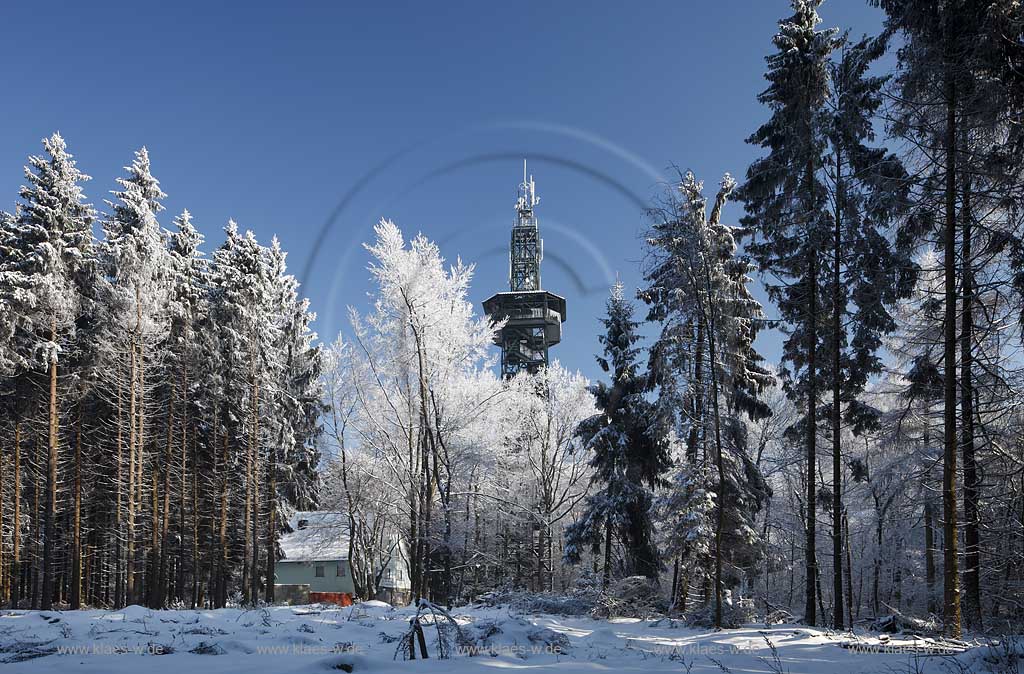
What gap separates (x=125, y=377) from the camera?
77.5 feet

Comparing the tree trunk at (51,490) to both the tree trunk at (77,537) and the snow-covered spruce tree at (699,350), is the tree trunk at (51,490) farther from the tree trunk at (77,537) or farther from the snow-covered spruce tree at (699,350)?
the snow-covered spruce tree at (699,350)

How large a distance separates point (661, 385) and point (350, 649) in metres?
12.8

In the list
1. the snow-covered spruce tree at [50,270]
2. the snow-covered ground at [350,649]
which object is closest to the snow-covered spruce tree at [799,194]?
the snow-covered ground at [350,649]

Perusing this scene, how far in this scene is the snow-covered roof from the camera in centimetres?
2675

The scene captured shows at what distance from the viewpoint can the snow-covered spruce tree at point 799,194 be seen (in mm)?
16328

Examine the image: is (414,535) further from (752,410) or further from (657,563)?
(752,410)

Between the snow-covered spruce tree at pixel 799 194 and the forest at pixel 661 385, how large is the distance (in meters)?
0.08

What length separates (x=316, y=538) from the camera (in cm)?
3775

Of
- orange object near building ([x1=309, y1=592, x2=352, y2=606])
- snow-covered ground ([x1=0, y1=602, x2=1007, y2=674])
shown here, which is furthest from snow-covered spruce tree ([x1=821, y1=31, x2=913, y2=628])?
orange object near building ([x1=309, y1=592, x2=352, y2=606])

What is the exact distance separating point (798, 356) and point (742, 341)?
6.13 ft

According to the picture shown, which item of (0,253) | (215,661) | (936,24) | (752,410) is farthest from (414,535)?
(0,253)

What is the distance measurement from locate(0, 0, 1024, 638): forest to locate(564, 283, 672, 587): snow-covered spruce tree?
129mm

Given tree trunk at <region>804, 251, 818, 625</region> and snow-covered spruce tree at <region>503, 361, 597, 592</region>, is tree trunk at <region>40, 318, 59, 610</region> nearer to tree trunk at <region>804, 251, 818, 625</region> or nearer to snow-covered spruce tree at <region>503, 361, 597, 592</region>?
snow-covered spruce tree at <region>503, 361, 597, 592</region>

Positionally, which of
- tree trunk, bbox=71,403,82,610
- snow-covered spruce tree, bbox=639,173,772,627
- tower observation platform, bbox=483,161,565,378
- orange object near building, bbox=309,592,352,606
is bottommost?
orange object near building, bbox=309,592,352,606
